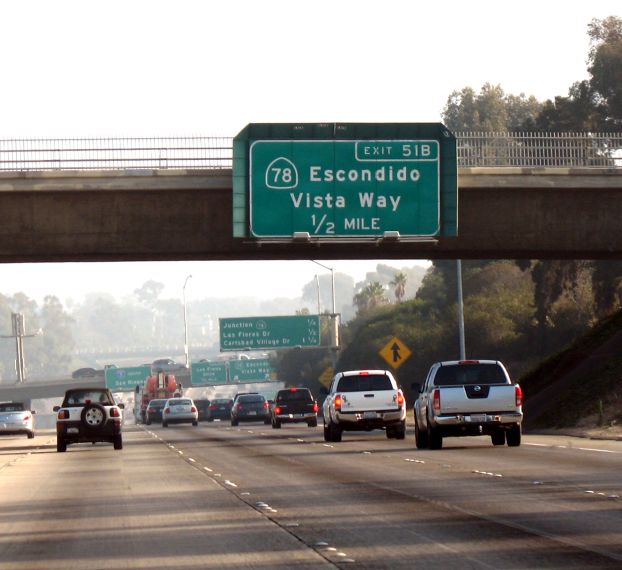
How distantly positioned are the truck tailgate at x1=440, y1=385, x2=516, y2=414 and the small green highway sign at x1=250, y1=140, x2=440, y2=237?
37.8ft

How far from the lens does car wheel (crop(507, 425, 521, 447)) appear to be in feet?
109

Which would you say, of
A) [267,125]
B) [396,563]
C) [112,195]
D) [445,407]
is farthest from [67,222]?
[396,563]

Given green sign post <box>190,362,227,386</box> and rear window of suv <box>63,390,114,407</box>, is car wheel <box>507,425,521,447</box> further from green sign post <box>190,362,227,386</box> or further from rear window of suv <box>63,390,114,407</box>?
green sign post <box>190,362,227,386</box>

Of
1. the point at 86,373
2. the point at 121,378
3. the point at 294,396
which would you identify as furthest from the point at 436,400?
the point at 86,373

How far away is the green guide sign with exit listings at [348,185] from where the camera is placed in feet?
142

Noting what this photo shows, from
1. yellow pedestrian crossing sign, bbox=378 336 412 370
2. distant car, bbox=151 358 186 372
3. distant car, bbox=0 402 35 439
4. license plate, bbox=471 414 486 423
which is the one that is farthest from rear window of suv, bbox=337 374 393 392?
distant car, bbox=151 358 186 372

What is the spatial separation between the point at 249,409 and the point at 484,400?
4032 cm

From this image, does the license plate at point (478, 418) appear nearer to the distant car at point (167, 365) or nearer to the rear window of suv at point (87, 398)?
the rear window of suv at point (87, 398)

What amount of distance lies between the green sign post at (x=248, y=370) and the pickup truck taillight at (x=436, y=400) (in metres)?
101

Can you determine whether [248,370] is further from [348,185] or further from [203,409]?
[348,185]

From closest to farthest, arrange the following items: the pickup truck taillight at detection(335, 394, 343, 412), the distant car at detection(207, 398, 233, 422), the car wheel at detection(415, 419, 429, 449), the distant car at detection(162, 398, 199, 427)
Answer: the car wheel at detection(415, 419, 429, 449), the pickup truck taillight at detection(335, 394, 343, 412), the distant car at detection(162, 398, 199, 427), the distant car at detection(207, 398, 233, 422)

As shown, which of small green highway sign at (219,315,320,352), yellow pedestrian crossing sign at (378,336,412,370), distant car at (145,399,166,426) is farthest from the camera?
small green highway sign at (219,315,320,352)

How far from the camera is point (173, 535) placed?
1589 centimetres

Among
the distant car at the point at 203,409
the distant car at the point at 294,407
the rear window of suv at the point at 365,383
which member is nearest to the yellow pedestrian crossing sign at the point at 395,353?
the distant car at the point at 294,407
